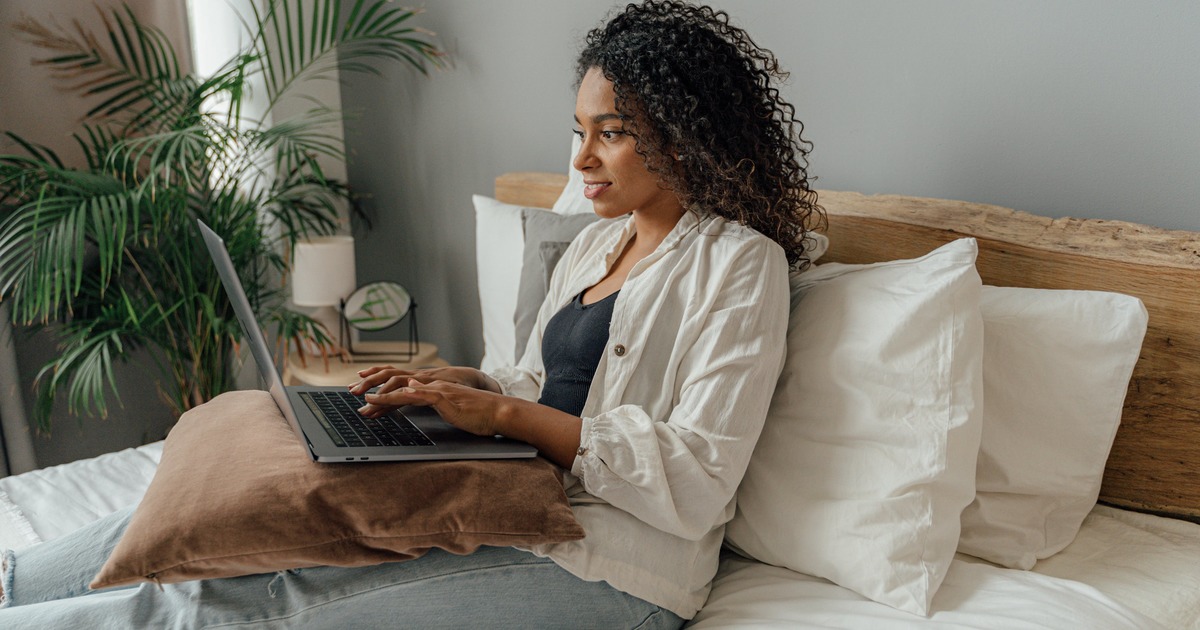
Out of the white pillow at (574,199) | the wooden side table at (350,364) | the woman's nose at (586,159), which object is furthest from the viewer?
the wooden side table at (350,364)

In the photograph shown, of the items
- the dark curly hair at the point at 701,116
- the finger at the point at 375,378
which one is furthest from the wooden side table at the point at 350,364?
the dark curly hair at the point at 701,116

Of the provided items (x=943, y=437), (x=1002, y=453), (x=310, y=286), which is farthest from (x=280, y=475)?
(x=310, y=286)

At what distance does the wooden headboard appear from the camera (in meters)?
1.15

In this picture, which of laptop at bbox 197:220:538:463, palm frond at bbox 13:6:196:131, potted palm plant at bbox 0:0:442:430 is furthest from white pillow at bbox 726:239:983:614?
palm frond at bbox 13:6:196:131

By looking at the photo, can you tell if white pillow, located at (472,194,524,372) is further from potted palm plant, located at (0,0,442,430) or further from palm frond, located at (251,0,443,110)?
palm frond, located at (251,0,443,110)

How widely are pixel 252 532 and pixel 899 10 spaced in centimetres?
119

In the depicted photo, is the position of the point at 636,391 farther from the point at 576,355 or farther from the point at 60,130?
the point at 60,130

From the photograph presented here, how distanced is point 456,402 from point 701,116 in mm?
499

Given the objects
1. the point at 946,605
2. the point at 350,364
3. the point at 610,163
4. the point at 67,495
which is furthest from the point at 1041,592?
the point at 350,364

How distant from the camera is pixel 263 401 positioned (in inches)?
49.7

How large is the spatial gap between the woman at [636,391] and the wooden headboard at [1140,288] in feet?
0.89

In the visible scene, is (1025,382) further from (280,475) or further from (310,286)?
(310,286)

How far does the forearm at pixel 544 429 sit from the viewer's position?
1.13m

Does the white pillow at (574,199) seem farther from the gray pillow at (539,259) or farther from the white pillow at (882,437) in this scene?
the white pillow at (882,437)
